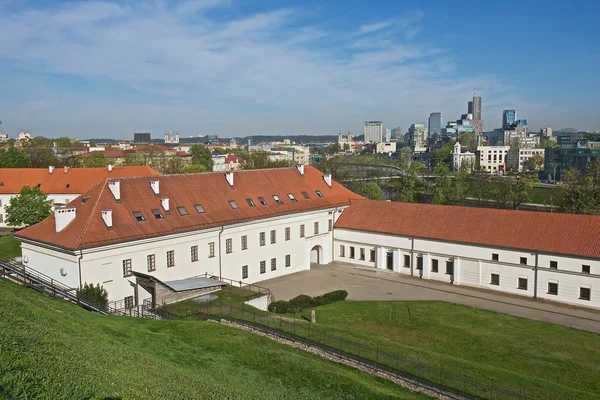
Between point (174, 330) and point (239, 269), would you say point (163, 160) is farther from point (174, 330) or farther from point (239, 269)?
point (174, 330)

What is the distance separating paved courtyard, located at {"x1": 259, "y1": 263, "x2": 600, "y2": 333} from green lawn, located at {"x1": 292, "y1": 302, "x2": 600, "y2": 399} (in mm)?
2019

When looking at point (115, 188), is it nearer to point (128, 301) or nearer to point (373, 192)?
point (128, 301)

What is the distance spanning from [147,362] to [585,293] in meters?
30.2

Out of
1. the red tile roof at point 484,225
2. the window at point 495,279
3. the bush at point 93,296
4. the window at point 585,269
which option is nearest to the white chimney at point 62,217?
the bush at point 93,296

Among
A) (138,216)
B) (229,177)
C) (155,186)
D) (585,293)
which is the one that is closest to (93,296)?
(138,216)

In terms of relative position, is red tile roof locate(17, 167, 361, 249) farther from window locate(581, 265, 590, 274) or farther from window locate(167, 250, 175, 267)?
window locate(581, 265, 590, 274)

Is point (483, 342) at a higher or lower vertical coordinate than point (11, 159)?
lower

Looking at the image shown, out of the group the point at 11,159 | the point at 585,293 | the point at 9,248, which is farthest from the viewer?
the point at 11,159

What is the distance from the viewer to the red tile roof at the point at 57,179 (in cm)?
6700

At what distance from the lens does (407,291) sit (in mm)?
38781

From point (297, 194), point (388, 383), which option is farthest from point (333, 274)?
point (388, 383)

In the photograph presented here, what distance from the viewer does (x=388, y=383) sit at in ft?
67.4

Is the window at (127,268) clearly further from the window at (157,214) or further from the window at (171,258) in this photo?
the window at (157,214)

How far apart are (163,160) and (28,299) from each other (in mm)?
82420
